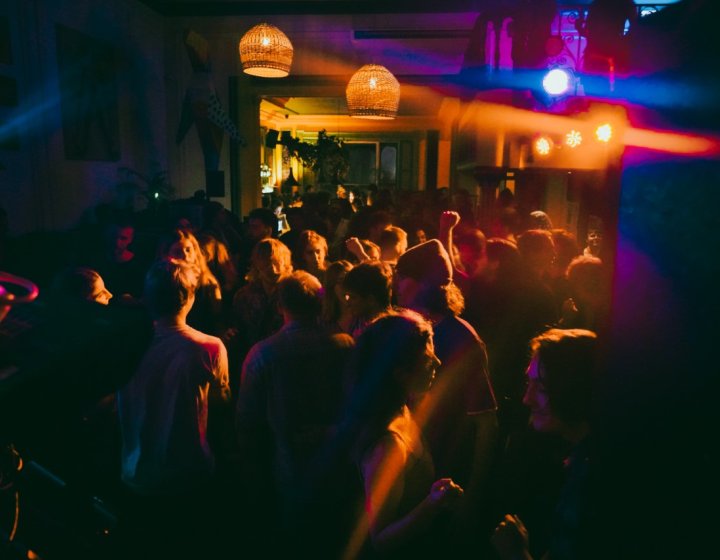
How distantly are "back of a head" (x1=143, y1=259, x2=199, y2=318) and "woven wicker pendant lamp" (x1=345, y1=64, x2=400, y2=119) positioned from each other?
3.10 metres

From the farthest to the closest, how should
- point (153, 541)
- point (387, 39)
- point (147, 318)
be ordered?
point (387, 39), point (153, 541), point (147, 318)

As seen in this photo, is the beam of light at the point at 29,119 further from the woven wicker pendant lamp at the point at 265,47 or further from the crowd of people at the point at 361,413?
the crowd of people at the point at 361,413

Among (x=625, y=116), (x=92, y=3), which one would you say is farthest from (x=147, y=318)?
(x=92, y=3)

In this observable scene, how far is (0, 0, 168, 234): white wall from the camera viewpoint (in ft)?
16.2

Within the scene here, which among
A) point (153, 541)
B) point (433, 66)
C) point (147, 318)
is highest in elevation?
point (433, 66)

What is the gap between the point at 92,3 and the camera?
6.00m

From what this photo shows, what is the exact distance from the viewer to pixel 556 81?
3.96 metres

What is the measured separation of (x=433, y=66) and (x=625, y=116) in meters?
7.68

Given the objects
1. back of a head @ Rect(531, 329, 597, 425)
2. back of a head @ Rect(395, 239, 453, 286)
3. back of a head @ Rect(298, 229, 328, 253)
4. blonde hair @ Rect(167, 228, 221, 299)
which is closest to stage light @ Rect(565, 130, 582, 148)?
back of a head @ Rect(298, 229, 328, 253)

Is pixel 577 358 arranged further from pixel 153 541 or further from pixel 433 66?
pixel 433 66

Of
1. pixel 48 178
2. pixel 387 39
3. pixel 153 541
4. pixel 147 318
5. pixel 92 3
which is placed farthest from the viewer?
pixel 387 39

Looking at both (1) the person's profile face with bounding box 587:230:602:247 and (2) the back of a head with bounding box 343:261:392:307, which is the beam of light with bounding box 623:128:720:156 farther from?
(1) the person's profile face with bounding box 587:230:602:247

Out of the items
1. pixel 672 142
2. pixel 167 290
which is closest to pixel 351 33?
pixel 167 290

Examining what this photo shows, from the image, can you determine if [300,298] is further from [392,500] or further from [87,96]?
[87,96]
